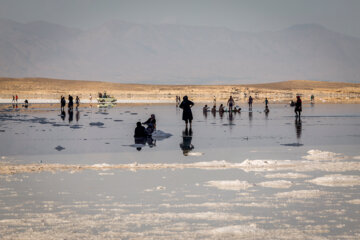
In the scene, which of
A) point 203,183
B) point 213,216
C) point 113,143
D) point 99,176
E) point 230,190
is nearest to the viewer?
point 213,216

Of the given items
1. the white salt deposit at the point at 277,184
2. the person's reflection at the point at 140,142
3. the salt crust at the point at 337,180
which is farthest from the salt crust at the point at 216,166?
the person's reflection at the point at 140,142

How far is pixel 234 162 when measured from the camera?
15.8 metres

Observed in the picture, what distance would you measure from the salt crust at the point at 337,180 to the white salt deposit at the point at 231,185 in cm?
138

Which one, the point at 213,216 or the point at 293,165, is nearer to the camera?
the point at 213,216

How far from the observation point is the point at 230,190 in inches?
434

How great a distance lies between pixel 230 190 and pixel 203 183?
101 centimetres

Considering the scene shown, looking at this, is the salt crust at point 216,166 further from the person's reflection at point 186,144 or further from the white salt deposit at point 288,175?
the person's reflection at point 186,144

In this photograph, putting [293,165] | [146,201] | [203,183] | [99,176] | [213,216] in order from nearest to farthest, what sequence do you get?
1. [213,216]
2. [146,201]
3. [203,183]
4. [99,176]
5. [293,165]

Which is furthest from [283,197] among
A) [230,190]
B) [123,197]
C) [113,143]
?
[113,143]

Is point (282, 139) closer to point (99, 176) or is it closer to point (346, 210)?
point (99, 176)

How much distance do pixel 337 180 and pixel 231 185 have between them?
216cm

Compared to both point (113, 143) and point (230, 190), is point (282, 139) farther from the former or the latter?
point (230, 190)

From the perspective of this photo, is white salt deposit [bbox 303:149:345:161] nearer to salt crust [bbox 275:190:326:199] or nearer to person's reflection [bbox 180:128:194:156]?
person's reflection [bbox 180:128:194:156]

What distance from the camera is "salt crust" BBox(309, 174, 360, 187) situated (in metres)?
11.6
